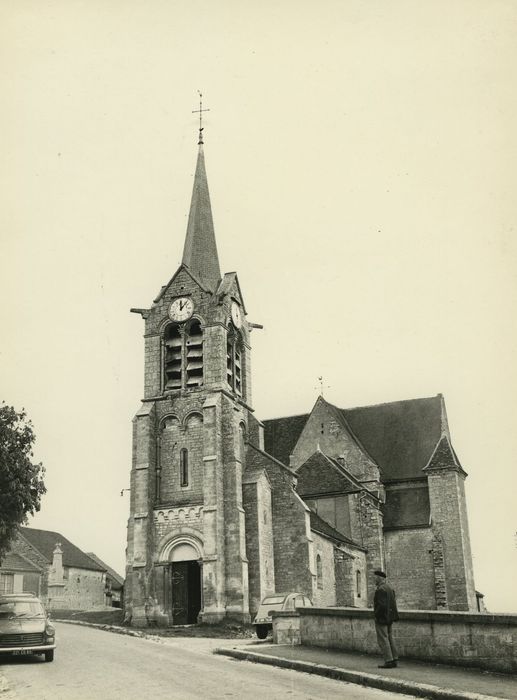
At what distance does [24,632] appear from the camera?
1620 cm

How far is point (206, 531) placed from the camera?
31625 mm

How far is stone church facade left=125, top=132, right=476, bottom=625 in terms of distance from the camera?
1267 inches

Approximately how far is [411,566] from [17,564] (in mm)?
29873

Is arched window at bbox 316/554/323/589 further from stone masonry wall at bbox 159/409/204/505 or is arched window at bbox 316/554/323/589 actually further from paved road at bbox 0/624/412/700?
paved road at bbox 0/624/412/700

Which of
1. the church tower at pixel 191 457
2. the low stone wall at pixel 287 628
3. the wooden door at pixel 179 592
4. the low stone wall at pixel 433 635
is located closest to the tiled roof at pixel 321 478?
the church tower at pixel 191 457

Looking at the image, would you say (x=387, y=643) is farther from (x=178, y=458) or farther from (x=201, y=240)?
(x=201, y=240)

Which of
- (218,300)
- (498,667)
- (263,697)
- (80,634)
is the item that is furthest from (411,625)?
(218,300)

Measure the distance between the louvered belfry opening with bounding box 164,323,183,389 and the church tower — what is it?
5 centimetres

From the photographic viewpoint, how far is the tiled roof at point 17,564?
53.3m

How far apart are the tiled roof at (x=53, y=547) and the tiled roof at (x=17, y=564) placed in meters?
1.96

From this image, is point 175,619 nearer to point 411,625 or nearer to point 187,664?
point 187,664

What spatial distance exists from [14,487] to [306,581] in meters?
13.4

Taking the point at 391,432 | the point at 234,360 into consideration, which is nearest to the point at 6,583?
the point at 234,360

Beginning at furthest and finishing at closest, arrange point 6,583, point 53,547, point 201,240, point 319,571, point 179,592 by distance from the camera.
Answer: point 53,547
point 6,583
point 201,240
point 319,571
point 179,592
